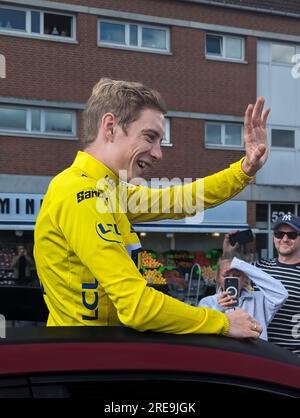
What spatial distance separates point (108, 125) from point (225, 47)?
792 inches

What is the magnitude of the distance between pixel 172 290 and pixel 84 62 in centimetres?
845

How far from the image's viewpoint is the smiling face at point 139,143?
2.11 meters

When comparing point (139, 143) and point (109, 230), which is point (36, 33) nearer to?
point (139, 143)

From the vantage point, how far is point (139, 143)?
2115mm

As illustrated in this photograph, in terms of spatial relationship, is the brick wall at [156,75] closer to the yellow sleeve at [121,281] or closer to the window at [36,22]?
the window at [36,22]

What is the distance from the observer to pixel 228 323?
70.6 inches

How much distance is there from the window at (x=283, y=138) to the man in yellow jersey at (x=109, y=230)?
20.1 m

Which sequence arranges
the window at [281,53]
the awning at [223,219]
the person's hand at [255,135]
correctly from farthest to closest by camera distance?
the window at [281,53] → the awning at [223,219] → the person's hand at [255,135]

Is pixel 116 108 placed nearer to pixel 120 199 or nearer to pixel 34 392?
pixel 120 199

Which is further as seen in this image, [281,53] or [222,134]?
[281,53]

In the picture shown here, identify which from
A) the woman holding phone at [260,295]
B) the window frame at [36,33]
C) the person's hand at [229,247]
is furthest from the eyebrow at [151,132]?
the window frame at [36,33]

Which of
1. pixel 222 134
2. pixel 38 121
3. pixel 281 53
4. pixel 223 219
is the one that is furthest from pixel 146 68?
pixel 223 219

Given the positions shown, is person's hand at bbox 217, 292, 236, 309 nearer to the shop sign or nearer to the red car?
the red car

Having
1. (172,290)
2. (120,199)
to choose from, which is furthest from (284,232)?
(172,290)
